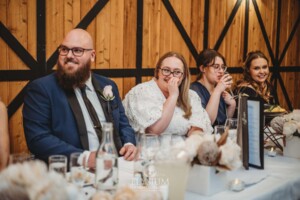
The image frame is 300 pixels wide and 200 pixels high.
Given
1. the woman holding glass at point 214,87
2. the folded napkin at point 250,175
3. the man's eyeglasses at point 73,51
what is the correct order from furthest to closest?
the woman holding glass at point 214,87 < the man's eyeglasses at point 73,51 < the folded napkin at point 250,175

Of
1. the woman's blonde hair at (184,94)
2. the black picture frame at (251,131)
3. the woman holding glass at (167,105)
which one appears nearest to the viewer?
the black picture frame at (251,131)

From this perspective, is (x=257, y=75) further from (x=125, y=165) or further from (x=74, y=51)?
(x=125, y=165)

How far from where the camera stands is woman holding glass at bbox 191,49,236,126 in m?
3.93

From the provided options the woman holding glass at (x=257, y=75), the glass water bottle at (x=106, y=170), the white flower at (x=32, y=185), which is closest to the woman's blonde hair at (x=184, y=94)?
the woman holding glass at (x=257, y=75)

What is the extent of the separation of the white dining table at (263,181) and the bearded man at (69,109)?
0.48m

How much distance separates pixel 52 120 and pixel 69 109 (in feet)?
0.42

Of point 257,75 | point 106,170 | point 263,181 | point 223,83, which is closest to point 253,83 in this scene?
point 257,75

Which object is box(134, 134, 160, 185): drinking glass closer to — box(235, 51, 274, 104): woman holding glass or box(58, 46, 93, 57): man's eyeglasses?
box(58, 46, 93, 57): man's eyeglasses

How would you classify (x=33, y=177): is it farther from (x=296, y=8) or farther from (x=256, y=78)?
(x=296, y=8)

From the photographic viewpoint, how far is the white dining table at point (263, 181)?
1.84 metres

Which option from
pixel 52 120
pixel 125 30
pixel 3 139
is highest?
pixel 125 30

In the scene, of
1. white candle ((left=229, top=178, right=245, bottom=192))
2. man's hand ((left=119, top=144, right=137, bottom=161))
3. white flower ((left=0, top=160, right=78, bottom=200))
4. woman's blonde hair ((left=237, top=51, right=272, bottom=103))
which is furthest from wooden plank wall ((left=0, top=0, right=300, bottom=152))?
white flower ((left=0, top=160, right=78, bottom=200))

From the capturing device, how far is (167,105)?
3.27m

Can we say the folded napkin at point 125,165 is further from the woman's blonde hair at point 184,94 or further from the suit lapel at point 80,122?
the woman's blonde hair at point 184,94
